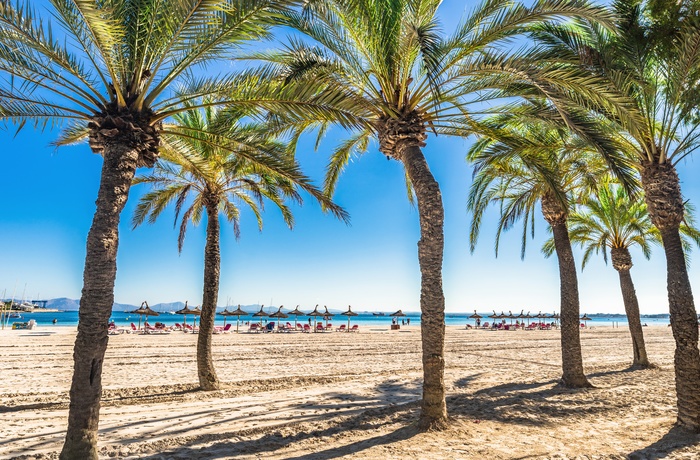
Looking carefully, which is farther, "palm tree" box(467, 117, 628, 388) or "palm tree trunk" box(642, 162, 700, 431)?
"palm tree" box(467, 117, 628, 388)

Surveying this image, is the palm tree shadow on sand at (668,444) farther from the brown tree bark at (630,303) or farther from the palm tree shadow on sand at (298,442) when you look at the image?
the brown tree bark at (630,303)

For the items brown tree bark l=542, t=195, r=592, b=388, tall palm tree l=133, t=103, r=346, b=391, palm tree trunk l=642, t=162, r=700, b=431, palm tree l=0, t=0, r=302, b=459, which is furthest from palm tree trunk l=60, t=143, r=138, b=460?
brown tree bark l=542, t=195, r=592, b=388

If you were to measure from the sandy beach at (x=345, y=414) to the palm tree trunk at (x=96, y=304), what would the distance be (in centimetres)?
92

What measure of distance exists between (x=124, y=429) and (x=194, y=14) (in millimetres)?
6131

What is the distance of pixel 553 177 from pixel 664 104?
2153 mm

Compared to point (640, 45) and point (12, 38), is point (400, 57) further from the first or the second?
point (12, 38)

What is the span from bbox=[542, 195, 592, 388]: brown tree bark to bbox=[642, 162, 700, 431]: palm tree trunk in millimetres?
2714

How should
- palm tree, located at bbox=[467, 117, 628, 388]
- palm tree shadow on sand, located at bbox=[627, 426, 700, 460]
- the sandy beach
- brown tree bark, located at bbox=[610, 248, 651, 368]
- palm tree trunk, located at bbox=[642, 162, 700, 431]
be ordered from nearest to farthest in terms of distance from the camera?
palm tree shadow on sand, located at bbox=[627, 426, 700, 460] < the sandy beach < palm tree trunk, located at bbox=[642, 162, 700, 431] < palm tree, located at bbox=[467, 117, 628, 388] < brown tree bark, located at bbox=[610, 248, 651, 368]

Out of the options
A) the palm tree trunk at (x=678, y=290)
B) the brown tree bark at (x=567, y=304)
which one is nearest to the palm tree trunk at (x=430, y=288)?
the palm tree trunk at (x=678, y=290)

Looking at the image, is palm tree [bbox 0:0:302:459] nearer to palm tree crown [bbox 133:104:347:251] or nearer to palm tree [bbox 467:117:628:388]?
palm tree crown [bbox 133:104:347:251]

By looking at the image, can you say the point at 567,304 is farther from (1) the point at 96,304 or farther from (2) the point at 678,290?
(1) the point at 96,304

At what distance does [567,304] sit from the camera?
32.2 ft

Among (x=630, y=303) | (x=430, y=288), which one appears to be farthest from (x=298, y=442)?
(x=630, y=303)

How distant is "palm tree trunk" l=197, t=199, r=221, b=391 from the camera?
9.11m
